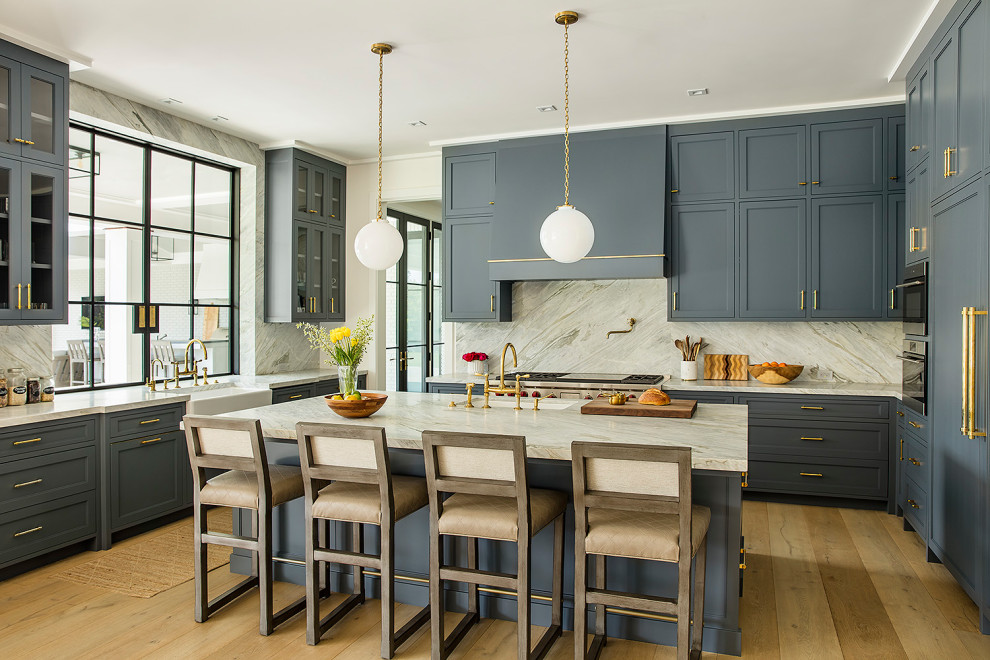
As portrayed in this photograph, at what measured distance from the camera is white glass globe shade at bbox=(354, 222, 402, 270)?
3.50 m

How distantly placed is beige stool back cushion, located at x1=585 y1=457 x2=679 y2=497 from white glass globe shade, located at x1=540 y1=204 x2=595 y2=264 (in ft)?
3.83

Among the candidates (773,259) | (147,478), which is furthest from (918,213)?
(147,478)

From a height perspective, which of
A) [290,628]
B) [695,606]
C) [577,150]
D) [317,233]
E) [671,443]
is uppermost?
[577,150]

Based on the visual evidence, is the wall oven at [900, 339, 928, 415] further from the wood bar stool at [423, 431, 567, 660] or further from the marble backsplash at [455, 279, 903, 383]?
the wood bar stool at [423, 431, 567, 660]

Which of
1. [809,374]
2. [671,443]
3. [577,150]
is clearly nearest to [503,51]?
[577,150]

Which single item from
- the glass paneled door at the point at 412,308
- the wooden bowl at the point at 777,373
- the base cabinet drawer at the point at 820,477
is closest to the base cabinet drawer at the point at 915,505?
the base cabinet drawer at the point at 820,477

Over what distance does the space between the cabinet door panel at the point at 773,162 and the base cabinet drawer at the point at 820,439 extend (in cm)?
168

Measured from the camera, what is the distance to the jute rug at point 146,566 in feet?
11.3

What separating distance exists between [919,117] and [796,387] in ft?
6.18

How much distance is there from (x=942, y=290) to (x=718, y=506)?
5.87 ft

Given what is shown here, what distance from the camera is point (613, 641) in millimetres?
2836

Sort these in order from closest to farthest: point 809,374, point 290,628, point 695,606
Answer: point 695,606
point 290,628
point 809,374

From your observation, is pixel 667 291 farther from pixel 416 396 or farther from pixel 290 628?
pixel 290 628

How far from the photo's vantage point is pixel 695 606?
2.60 metres
